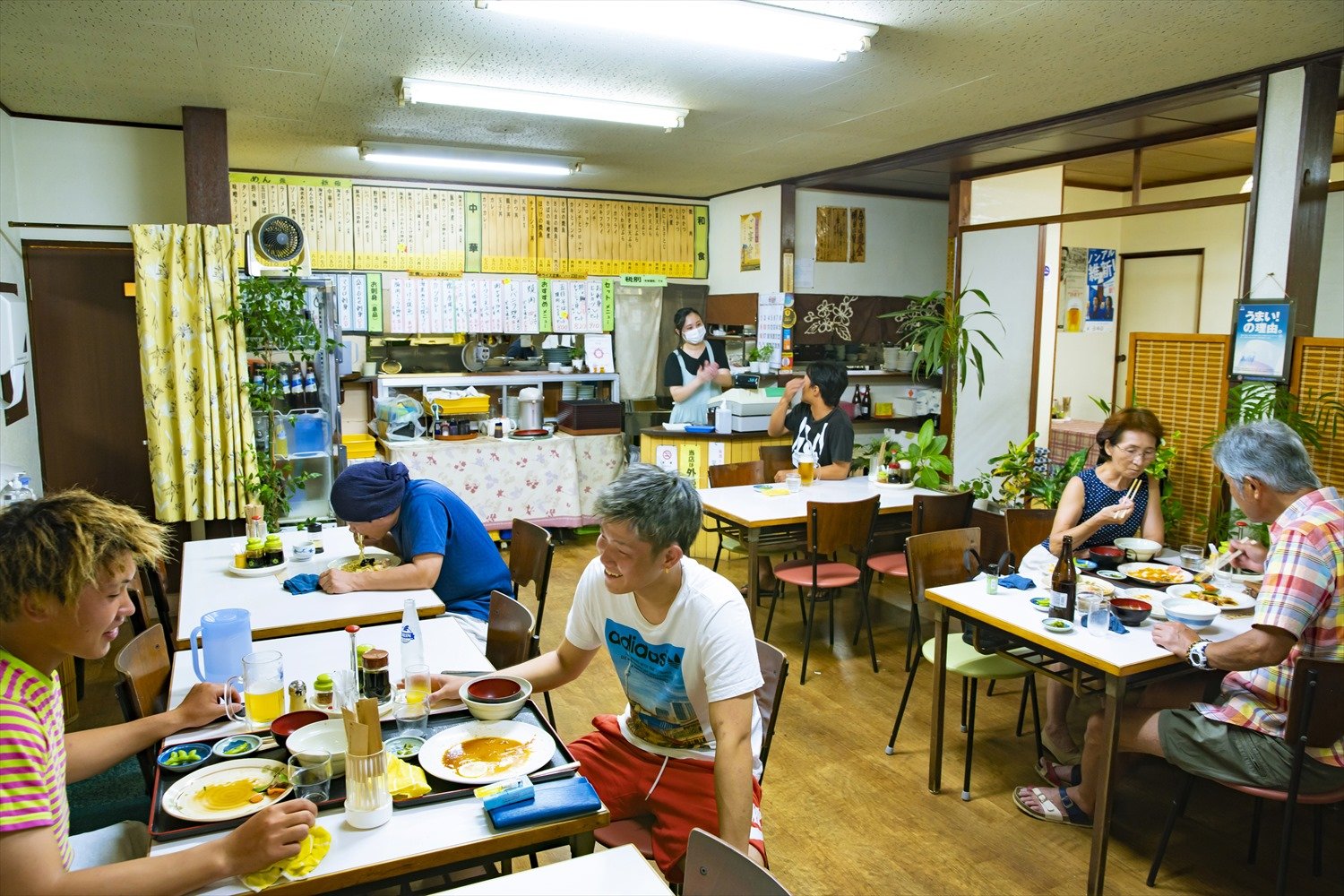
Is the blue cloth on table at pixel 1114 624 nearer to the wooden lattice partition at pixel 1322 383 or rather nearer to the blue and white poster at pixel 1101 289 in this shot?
the wooden lattice partition at pixel 1322 383

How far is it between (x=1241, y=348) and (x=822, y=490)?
7.06ft

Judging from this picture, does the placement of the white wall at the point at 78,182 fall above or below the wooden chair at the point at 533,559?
above

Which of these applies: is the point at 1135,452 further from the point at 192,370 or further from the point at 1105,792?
the point at 192,370

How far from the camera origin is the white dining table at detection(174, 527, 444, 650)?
9.01ft

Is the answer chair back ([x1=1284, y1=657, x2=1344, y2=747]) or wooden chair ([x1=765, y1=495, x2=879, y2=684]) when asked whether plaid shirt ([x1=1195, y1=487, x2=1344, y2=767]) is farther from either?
wooden chair ([x1=765, y1=495, x2=879, y2=684])

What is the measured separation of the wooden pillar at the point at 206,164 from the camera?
4793mm

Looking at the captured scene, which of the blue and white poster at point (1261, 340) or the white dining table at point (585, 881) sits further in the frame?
the blue and white poster at point (1261, 340)

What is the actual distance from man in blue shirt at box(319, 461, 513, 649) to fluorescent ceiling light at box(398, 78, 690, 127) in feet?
7.25

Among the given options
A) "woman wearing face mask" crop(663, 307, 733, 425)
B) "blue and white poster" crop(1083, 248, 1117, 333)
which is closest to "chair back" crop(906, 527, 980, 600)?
"woman wearing face mask" crop(663, 307, 733, 425)

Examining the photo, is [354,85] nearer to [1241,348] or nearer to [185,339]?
[185,339]

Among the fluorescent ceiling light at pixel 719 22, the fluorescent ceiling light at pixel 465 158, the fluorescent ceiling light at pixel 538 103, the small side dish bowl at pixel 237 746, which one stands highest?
the fluorescent ceiling light at pixel 465 158

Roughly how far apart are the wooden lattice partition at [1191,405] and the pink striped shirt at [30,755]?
14.6 ft

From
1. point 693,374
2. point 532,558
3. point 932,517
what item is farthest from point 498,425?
point 932,517

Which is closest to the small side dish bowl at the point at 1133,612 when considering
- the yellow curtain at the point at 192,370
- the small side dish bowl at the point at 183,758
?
the small side dish bowl at the point at 183,758
